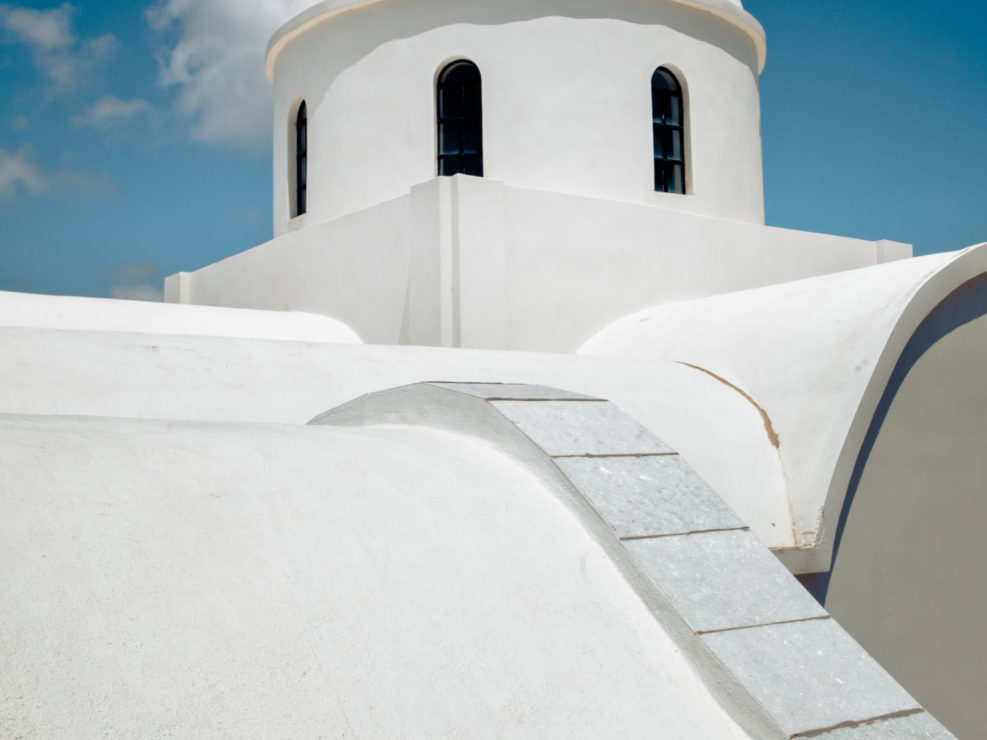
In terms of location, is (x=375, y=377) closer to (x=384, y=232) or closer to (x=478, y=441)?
(x=478, y=441)

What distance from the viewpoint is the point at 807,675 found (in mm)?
2537

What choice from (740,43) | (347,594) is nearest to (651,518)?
(347,594)

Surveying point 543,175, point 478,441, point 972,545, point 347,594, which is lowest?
point 972,545

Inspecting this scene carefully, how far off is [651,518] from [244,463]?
1198 mm

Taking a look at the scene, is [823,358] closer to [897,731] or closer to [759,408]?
[759,408]

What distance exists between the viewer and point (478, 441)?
318 cm

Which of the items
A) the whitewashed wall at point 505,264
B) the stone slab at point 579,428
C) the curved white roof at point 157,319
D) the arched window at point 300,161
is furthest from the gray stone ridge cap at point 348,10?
the stone slab at point 579,428

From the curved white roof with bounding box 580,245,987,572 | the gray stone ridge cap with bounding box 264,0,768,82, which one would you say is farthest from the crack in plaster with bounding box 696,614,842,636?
Answer: the gray stone ridge cap with bounding box 264,0,768,82

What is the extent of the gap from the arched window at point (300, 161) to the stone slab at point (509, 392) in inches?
249

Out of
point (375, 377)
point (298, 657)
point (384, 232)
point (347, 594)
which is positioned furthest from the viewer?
point (384, 232)

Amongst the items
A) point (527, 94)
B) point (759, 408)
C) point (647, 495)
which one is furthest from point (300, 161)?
point (647, 495)

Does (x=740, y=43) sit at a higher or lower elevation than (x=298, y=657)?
higher

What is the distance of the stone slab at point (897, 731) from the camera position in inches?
93.9

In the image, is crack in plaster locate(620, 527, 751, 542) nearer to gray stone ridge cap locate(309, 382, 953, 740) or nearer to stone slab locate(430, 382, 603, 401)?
gray stone ridge cap locate(309, 382, 953, 740)
